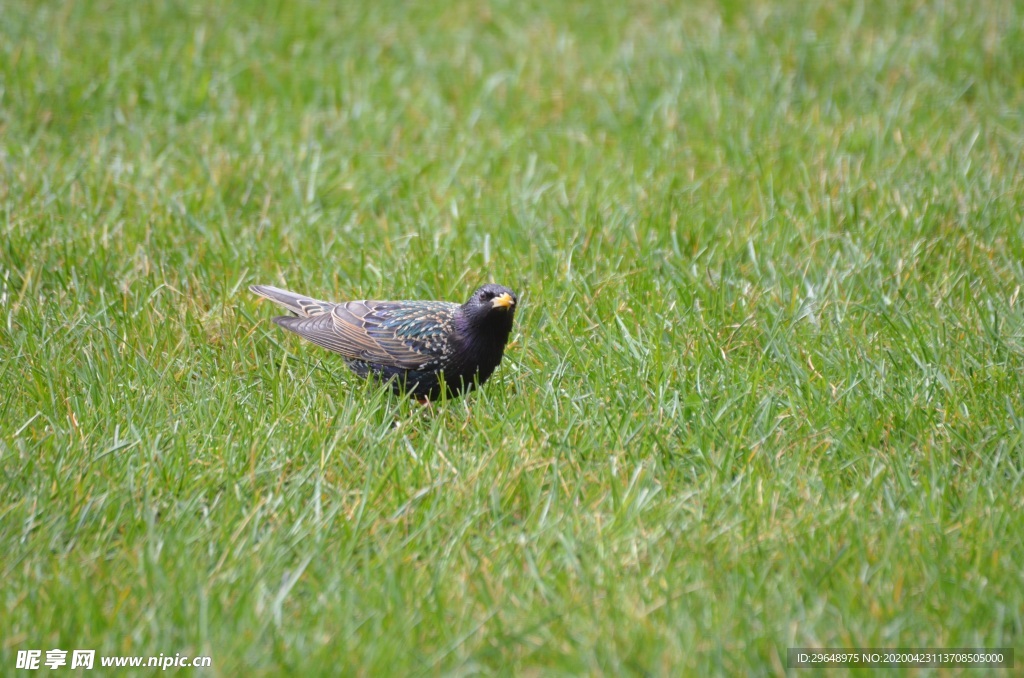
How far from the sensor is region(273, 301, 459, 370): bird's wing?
440cm

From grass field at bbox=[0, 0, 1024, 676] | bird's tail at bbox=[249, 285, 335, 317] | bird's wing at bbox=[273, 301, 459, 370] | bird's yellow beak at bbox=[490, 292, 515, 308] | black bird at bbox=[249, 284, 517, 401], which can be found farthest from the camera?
bird's tail at bbox=[249, 285, 335, 317]

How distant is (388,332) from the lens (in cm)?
447

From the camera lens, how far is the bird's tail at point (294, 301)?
4.71 meters

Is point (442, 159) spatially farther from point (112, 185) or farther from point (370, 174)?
point (112, 185)

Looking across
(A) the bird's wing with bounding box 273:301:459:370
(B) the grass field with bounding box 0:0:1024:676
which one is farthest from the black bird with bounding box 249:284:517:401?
(B) the grass field with bounding box 0:0:1024:676

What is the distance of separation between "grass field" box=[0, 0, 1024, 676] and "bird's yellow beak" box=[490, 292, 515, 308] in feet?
1.28

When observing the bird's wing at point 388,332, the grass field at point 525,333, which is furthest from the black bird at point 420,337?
the grass field at point 525,333

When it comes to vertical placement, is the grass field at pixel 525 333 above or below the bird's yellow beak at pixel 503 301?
below

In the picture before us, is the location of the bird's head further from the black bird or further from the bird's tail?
the bird's tail

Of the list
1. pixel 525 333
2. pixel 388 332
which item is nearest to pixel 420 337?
pixel 388 332

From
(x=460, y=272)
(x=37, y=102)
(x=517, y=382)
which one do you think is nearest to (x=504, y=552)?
(x=517, y=382)

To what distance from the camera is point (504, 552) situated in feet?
11.0

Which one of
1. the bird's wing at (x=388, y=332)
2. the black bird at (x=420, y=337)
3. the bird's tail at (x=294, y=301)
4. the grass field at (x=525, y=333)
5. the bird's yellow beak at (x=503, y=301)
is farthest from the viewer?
the bird's tail at (x=294, y=301)

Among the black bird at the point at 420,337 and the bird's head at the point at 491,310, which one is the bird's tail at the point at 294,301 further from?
the bird's head at the point at 491,310
